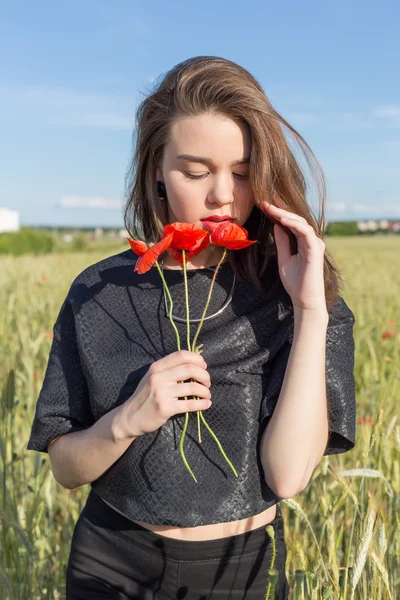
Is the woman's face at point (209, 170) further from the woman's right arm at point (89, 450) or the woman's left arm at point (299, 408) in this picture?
the woman's right arm at point (89, 450)

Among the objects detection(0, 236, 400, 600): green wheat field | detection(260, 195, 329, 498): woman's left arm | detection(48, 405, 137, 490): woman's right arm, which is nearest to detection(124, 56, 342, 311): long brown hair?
detection(260, 195, 329, 498): woman's left arm

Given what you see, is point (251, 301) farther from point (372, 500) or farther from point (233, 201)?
point (372, 500)

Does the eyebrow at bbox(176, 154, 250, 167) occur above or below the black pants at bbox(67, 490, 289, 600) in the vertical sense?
above

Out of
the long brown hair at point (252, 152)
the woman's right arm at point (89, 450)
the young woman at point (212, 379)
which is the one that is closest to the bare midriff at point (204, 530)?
the young woman at point (212, 379)

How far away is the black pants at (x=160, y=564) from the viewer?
4.14 ft

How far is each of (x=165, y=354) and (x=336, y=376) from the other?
0.32 meters

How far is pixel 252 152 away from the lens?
1.30 m

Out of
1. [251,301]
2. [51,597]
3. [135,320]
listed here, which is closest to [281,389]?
[251,301]

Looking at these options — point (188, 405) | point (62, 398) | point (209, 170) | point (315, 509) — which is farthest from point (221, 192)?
point (315, 509)

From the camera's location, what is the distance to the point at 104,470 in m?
1.30

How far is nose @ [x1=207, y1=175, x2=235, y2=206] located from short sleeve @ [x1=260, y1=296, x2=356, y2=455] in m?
0.27

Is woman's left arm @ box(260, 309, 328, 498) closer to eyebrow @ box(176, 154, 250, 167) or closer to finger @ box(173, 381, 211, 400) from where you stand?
finger @ box(173, 381, 211, 400)

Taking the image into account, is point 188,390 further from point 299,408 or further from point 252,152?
point 252,152

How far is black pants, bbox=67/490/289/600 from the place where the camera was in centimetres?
126
